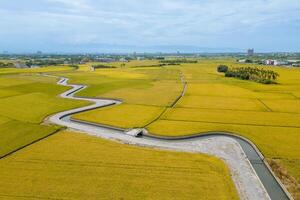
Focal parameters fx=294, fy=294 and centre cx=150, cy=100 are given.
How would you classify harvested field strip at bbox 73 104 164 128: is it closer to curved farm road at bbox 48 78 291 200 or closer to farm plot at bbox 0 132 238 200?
curved farm road at bbox 48 78 291 200

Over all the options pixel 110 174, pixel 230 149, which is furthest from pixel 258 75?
pixel 110 174

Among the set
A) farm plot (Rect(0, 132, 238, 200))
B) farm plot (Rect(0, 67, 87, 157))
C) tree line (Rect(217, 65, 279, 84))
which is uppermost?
tree line (Rect(217, 65, 279, 84))

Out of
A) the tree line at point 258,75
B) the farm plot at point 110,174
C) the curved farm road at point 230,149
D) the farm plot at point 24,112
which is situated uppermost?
the tree line at point 258,75

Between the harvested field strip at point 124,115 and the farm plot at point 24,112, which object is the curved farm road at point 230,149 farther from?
the farm plot at point 24,112

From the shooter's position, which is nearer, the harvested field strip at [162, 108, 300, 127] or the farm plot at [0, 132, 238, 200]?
the farm plot at [0, 132, 238, 200]

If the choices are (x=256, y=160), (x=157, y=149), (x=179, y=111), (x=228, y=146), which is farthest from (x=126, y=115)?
(x=256, y=160)

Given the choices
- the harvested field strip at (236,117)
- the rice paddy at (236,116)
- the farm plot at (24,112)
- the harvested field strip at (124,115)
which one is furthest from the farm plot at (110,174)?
the harvested field strip at (236,117)

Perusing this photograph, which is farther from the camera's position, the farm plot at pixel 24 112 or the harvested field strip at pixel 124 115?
the harvested field strip at pixel 124 115

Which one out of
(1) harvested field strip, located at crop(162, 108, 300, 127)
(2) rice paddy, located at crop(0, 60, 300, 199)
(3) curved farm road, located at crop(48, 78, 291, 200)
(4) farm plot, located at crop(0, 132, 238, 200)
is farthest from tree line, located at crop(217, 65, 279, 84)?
(4) farm plot, located at crop(0, 132, 238, 200)

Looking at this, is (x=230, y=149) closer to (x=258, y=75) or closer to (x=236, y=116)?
(x=236, y=116)
